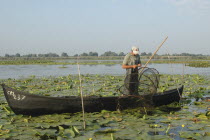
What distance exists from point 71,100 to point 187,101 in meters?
3.63

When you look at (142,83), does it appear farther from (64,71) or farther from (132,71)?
(64,71)

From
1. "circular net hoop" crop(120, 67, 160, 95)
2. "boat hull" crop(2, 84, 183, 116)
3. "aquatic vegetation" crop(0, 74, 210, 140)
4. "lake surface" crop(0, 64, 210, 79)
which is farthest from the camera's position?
"lake surface" crop(0, 64, 210, 79)

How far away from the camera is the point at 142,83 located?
19.4ft

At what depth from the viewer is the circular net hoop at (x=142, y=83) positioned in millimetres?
5977

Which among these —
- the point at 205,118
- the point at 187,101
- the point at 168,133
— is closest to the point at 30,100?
the point at 168,133

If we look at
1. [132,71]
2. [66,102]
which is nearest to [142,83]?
[132,71]

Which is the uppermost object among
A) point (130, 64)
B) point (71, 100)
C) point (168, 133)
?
point (130, 64)

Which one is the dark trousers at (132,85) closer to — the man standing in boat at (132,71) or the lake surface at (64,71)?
the man standing in boat at (132,71)

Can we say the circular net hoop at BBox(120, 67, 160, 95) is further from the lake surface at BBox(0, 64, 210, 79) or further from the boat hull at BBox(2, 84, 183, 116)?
the lake surface at BBox(0, 64, 210, 79)

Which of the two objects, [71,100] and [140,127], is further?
[71,100]

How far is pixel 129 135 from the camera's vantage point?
159 inches

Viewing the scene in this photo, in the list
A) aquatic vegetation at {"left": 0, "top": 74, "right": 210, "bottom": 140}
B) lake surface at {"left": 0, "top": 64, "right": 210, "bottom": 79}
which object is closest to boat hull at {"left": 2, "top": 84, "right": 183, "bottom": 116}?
aquatic vegetation at {"left": 0, "top": 74, "right": 210, "bottom": 140}

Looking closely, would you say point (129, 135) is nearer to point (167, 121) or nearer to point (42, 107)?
point (167, 121)

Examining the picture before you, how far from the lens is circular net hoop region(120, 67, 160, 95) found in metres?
5.98
